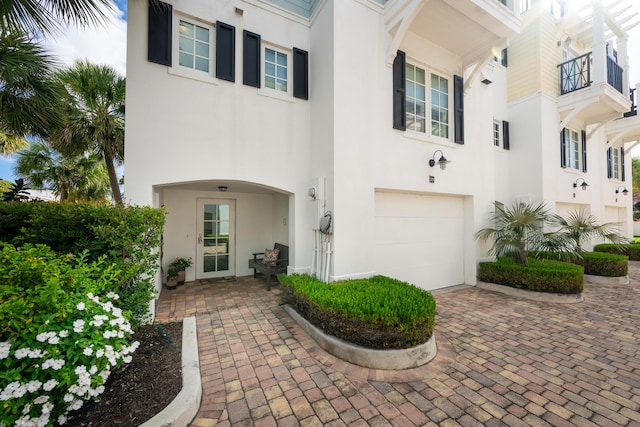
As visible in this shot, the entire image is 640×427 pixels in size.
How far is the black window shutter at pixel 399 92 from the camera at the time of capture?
563cm

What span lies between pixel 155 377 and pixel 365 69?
586cm

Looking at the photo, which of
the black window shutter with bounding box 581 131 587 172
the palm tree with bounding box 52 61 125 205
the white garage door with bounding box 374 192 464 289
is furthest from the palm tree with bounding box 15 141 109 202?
the black window shutter with bounding box 581 131 587 172

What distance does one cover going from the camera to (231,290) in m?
6.04

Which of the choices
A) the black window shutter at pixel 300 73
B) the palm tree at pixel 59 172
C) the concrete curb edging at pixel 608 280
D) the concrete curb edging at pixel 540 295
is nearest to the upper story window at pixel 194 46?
the black window shutter at pixel 300 73

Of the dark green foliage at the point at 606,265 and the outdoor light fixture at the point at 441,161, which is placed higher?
the outdoor light fixture at the point at 441,161

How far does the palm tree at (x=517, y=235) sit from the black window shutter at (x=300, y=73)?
5563 millimetres

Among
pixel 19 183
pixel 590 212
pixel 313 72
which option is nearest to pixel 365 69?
pixel 313 72

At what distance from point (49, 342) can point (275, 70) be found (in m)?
5.57

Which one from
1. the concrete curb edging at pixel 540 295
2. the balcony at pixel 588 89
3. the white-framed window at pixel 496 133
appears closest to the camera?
the concrete curb edging at pixel 540 295

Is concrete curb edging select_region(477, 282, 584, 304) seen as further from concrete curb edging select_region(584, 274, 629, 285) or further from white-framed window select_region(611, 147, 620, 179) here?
white-framed window select_region(611, 147, 620, 179)

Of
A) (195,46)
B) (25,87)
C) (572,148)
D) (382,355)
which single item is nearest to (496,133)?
(572,148)

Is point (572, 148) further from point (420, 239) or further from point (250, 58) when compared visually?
point (250, 58)

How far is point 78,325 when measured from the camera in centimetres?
200

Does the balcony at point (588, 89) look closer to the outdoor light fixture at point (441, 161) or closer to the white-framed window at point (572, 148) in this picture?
the white-framed window at point (572, 148)
